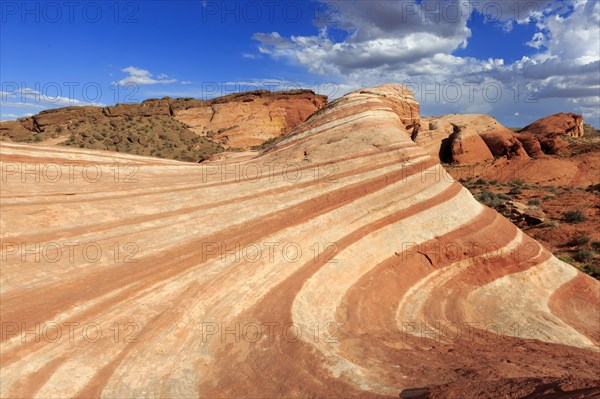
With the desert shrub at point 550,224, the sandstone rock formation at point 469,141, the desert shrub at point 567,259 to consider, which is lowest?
the desert shrub at point 567,259

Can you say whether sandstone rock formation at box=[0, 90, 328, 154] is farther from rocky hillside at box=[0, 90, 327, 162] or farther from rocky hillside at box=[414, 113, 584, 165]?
rocky hillside at box=[414, 113, 584, 165]

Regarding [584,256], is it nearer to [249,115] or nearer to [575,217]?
[575,217]

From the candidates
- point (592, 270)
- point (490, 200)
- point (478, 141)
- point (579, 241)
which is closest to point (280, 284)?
point (592, 270)

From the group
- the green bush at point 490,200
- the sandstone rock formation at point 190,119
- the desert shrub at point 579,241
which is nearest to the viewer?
the desert shrub at point 579,241

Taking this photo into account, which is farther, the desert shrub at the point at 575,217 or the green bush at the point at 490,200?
the green bush at the point at 490,200

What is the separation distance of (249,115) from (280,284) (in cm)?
5279

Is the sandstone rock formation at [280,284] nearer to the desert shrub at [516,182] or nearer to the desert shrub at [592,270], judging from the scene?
the desert shrub at [592,270]

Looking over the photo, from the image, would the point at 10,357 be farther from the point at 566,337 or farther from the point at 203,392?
the point at 566,337

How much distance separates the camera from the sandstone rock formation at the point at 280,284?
4.06 meters

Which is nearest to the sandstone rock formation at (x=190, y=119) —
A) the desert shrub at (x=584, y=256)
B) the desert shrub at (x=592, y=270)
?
the desert shrub at (x=584, y=256)

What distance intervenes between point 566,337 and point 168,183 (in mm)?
7857

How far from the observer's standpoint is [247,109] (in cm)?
5725

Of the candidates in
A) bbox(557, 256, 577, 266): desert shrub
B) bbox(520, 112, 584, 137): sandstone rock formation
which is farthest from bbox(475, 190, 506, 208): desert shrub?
bbox(520, 112, 584, 137): sandstone rock formation

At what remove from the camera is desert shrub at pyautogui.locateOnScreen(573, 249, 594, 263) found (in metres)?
15.4
